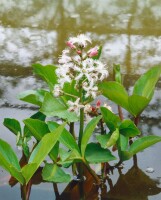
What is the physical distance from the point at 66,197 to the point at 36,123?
377 mm

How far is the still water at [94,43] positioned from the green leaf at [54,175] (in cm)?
19

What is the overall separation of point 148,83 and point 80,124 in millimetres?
458

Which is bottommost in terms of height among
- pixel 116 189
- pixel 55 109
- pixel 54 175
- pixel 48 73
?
pixel 116 189

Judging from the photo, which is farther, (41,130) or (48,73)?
(48,73)

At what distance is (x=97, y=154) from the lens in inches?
75.9

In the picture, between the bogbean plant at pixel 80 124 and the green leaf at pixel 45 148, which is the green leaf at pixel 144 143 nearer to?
the bogbean plant at pixel 80 124

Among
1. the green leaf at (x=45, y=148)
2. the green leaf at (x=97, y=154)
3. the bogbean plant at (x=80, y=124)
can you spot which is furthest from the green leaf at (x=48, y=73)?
the green leaf at (x=45, y=148)

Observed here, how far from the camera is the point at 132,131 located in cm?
195

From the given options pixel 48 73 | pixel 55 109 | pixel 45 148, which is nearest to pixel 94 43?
pixel 48 73

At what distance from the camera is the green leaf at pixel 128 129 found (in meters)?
1.93

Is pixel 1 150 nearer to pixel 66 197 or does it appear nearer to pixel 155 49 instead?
pixel 66 197

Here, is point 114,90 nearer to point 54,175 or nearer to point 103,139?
point 103,139

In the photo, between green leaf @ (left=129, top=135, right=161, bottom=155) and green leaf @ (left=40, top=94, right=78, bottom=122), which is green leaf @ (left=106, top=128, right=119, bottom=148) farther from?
green leaf @ (left=40, top=94, right=78, bottom=122)

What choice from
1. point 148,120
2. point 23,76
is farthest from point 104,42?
point 148,120
